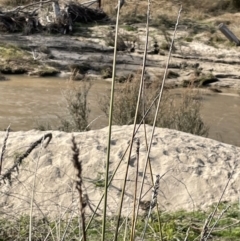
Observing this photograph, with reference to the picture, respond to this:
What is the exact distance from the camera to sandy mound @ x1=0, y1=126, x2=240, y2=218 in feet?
15.2

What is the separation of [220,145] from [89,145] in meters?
1.61

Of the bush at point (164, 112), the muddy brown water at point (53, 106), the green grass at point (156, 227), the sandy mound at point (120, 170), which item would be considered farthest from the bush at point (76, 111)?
the green grass at point (156, 227)

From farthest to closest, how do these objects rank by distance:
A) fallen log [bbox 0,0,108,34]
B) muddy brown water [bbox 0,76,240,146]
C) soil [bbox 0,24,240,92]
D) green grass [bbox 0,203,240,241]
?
fallen log [bbox 0,0,108,34] → soil [bbox 0,24,240,92] → muddy brown water [bbox 0,76,240,146] → green grass [bbox 0,203,240,241]

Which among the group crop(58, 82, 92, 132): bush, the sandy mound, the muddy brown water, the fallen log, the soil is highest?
the sandy mound

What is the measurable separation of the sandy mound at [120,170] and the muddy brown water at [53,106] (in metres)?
4.38

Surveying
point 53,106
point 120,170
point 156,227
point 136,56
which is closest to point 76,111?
point 53,106

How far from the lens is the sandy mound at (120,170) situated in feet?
15.2

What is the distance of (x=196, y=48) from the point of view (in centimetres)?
1833

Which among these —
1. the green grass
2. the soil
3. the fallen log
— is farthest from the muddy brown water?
the green grass

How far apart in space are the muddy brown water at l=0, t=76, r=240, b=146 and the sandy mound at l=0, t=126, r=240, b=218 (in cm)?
438

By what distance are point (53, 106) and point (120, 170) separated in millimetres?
7795

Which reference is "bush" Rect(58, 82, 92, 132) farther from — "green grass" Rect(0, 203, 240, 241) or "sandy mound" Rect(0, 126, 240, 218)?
"green grass" Rect(0, 203, 240, 241)

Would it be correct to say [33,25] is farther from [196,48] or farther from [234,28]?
[234,28]

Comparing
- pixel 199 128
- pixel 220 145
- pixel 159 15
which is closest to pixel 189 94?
pixel 199 128
